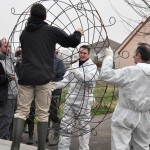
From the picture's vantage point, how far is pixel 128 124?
4812 millimetres

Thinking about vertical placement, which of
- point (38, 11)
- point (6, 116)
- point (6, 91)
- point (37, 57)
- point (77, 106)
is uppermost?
point (38, 11)

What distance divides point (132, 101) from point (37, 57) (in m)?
1.14

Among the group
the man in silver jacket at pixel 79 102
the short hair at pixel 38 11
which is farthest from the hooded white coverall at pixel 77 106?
the short hair at pixel 38 11

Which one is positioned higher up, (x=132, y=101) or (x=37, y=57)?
(x=37, y=57)

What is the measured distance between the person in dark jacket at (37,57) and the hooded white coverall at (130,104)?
1.80 ft

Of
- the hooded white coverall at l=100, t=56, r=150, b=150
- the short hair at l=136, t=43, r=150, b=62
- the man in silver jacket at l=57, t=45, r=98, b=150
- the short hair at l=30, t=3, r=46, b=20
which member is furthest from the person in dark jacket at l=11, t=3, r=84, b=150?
the man in silver jacket at l=57, t=45, r=98, b=150

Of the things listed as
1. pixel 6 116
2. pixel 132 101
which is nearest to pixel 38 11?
pixel 132 101

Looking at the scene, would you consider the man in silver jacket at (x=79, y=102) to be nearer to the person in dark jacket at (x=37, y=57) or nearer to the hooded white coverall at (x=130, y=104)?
the hooded white coverall at (x=130, y=104)

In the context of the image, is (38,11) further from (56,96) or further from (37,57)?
(56,96)

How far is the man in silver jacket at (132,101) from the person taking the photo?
470cm

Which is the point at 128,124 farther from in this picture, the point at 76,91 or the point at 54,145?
the point at 54,145

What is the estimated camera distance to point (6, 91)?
21.1 feet

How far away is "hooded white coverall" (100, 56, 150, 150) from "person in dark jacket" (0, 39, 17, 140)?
6.45 feet

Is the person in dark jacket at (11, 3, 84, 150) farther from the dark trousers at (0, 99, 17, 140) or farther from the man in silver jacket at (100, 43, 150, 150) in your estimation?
the dark trousers at (0, 99, 17, 140)
